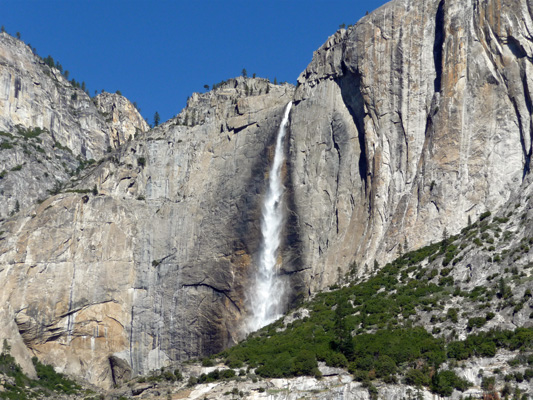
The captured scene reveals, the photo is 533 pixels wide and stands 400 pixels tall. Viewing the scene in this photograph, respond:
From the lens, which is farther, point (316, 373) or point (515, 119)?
point (515, 119)

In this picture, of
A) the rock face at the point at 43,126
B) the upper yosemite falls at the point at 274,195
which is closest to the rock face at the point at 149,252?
the upper yosemite falls at the point at 274,195

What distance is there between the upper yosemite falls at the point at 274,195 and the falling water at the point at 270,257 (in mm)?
163

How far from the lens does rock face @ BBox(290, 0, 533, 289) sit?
98062 millimetres

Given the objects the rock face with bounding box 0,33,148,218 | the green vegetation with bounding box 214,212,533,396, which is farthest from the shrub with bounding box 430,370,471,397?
the rock face with bounding box 0,33,148,218

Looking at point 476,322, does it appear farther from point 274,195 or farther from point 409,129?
point 274,195

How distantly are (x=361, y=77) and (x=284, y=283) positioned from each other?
73.8 feet

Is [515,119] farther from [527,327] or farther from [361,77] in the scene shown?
[527,327]

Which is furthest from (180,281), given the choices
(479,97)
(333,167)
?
(479,97)

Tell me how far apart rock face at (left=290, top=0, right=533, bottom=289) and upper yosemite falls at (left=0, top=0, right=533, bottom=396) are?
0.61ft

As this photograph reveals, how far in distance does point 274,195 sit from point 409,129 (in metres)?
17.6

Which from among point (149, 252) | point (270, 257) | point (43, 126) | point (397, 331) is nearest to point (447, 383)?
Answer: point (397, 331)

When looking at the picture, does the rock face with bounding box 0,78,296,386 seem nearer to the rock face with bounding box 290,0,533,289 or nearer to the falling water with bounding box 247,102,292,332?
A: the falling water with bounding box 247,102,292,332

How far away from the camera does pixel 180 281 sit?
375 ft

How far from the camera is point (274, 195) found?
11425 centimetres
